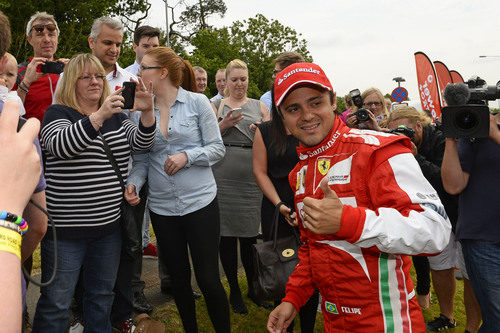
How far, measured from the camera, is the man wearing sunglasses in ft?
11.1

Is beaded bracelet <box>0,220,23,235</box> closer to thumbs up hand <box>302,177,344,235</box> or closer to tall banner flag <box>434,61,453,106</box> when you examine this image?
thumbs up hand <box>302,177,344,235</box>

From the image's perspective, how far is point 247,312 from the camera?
13.1ft

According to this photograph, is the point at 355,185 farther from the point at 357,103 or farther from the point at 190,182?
the point at 357,103

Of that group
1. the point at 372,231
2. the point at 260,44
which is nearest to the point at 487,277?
the point at 372,231

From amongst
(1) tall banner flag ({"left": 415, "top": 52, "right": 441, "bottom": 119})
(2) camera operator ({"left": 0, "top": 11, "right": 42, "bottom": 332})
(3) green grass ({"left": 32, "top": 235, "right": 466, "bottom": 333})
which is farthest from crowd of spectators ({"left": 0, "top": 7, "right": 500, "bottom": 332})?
(1) tall banner flag ({"left": 415, "top": 52, "right": 441, "bottom": 119})

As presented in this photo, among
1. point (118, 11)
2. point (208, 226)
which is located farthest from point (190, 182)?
point (118, 11)

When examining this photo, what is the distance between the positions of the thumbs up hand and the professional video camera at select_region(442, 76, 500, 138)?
58.4 inches

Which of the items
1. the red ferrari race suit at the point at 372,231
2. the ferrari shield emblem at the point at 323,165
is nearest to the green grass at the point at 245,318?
the red ferrari race suit at the point at 372,231

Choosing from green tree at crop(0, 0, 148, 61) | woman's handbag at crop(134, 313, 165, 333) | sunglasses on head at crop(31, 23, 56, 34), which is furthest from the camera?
green tree at crop(0, 0, 148, 61)

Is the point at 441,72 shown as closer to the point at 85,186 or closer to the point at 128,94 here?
the point at 128,94

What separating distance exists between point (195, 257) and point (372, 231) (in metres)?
1.85

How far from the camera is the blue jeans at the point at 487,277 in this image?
2396mm

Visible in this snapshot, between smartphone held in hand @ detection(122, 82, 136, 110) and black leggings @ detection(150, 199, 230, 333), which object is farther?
black leggings @ detection(150, 199, 230, 333)

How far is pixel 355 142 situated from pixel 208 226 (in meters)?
1.59
